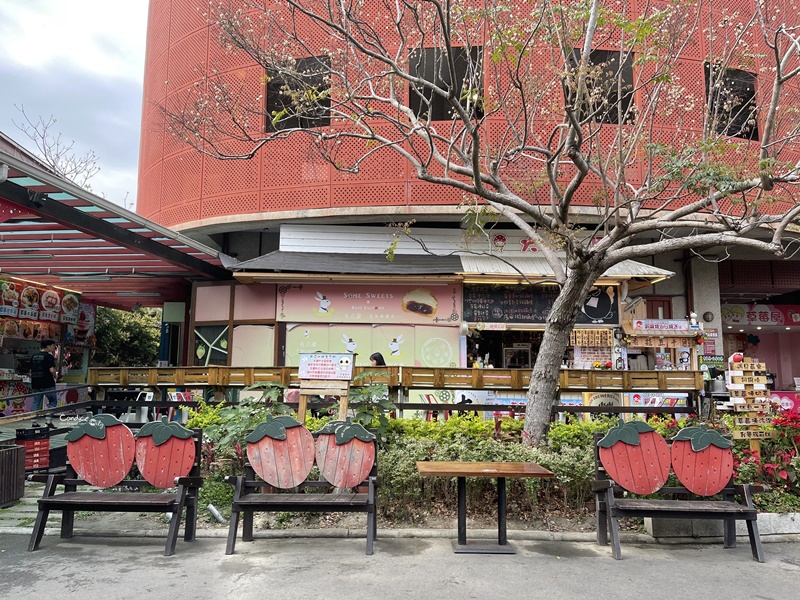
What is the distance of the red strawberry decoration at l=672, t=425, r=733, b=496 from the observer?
18.6ft

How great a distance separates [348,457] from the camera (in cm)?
569

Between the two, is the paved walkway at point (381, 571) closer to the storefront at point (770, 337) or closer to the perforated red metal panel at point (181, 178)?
the perforated red metal panel at point (181, 178)

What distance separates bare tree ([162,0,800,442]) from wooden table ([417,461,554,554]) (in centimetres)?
215

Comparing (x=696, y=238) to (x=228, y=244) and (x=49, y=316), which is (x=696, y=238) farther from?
(x=49, y=316)

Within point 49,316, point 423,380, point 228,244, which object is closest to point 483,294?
point 423,380

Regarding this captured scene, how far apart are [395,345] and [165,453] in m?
9.72

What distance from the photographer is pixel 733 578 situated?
15.9ft

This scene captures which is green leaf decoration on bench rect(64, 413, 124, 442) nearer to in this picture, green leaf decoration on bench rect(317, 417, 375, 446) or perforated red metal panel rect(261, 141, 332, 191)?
green leaf decoration on bench rect(317, 417, 375, 446)

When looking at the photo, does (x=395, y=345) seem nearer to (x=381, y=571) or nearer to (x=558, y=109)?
(x=558, y=109)

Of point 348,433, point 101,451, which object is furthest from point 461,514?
point 101,451

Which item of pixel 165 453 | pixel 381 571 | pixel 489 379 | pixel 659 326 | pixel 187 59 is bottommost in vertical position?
pixel 381 571

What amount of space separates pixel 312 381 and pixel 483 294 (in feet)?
29.2

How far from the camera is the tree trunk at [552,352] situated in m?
7.63

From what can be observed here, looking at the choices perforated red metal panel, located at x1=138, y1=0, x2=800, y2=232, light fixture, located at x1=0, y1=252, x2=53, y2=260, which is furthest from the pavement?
perforated red metal panel, located at x1=138, y1=0, x2=800, y2=232
